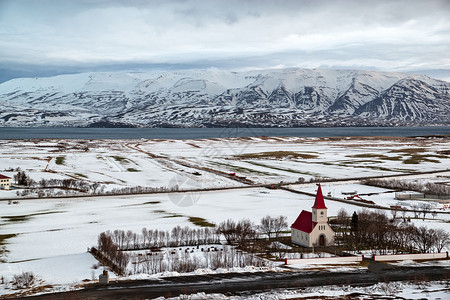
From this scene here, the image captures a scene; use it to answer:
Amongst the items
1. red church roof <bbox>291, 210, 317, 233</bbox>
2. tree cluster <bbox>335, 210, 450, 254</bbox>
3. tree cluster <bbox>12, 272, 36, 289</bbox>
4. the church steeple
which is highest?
the church steeple

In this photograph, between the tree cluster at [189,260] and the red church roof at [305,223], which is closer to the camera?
the tree cluster at [189,260]

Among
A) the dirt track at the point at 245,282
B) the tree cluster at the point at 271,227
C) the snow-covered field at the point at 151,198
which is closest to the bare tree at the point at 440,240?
the dirt track at the point at 245,282

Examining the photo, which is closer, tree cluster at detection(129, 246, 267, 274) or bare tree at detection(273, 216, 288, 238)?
tree cluster at detection(129, 246, 267, 274)

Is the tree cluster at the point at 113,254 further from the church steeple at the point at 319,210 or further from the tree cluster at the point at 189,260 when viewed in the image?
the church steeple at the point at 319,210

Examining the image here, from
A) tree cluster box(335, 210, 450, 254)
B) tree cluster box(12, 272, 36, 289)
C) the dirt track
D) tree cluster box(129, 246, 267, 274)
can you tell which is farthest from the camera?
tree cluster box(335, 210, 450, 254)

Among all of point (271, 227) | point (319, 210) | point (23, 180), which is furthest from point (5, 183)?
point (319, 210)

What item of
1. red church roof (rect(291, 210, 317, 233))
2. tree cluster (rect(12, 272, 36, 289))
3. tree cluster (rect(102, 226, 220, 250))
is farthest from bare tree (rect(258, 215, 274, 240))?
tree cluster (rect(12, 272, 36, 289))

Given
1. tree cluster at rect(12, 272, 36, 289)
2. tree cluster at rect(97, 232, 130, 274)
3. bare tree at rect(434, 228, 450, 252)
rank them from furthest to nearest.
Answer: bare tree at rect(434, 228, 450, 252)
tree cluster at rect(97, 232, 130, 274)
tree cluster at rect(12, 272, 36, 289)

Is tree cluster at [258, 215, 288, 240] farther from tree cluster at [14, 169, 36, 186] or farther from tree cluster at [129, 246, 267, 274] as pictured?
tree cluster at [14, 169, 36, 186]

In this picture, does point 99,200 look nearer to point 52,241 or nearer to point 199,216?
point 199,216
